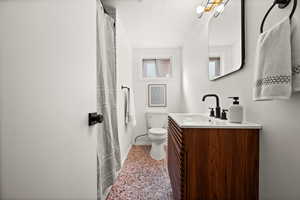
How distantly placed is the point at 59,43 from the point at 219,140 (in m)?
0.99

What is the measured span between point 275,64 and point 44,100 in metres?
0.96

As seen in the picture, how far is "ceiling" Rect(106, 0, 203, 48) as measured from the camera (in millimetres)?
1823

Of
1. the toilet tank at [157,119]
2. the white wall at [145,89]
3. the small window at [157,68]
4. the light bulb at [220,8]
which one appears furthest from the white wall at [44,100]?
the small window at [157,68]

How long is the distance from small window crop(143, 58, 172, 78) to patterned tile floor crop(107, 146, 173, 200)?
187 centimetres

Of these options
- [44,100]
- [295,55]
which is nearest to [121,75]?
[44,100]

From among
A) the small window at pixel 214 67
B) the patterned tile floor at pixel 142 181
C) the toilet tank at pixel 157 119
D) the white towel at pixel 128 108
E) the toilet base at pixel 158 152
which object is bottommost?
the patterned tile floor at pixel 142 181

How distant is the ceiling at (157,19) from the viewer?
71.8 inches

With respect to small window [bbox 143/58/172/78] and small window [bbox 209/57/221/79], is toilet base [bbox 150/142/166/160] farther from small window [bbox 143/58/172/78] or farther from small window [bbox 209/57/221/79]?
small window [bbox 143/58/172/78]

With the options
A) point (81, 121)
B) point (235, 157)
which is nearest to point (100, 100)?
point (81, 121)

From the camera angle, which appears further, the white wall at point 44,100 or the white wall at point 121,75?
the white wall at point 121,75

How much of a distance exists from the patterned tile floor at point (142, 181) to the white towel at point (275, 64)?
1381 millimetres

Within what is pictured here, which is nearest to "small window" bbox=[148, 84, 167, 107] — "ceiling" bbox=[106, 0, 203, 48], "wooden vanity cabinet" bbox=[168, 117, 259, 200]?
"ceiling" bbox=[106, 0, 203, 48]

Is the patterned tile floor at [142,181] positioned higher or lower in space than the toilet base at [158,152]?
lower

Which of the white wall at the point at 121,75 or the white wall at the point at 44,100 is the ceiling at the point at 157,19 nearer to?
the white wall at the point at 121,75
